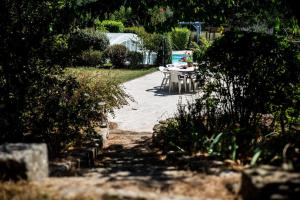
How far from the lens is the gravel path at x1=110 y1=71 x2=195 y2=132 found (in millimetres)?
9966

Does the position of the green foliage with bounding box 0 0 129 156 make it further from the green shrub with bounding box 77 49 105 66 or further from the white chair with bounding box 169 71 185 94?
the green shrub with bounding box 77 49 105 66

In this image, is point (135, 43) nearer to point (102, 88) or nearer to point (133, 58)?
point (133, 58)

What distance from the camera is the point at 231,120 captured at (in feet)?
22.7

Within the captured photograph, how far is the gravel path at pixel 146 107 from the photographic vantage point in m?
9.97

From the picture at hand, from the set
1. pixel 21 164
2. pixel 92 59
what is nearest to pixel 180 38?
pixel 92 59

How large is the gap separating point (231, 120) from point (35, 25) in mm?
3361

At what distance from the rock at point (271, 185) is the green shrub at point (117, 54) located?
63.5 ft

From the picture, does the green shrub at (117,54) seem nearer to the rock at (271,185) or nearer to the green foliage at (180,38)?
the green foliage at (180,38)

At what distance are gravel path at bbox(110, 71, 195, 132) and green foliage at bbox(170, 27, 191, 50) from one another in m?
10.1

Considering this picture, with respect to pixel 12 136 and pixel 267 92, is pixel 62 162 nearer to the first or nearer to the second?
Result: pixel 12 136

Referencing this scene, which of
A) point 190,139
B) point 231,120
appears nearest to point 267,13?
point 231,120

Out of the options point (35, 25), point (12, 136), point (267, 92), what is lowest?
point (12, 136)

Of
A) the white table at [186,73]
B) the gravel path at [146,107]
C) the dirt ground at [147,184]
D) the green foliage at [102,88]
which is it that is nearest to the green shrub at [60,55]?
the green foliage at [102,88]

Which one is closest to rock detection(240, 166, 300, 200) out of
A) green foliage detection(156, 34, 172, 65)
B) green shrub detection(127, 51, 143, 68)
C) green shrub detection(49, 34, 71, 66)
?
green shrub detection(49, 34, 71, 66)
